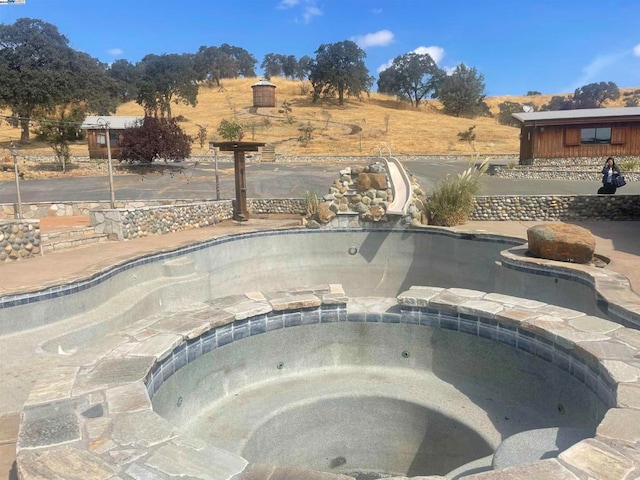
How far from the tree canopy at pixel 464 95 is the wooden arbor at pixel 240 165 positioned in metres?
46.7

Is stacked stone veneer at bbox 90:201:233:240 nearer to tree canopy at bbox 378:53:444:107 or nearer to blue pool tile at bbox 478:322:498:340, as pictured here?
→ blue pool tile at bbox 478:322:498:340

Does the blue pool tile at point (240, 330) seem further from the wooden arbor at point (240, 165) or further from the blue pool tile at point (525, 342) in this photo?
the wooden arbor at point (240, 165)

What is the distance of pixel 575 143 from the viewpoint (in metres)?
24.2

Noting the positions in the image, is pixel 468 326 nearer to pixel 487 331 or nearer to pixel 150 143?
pixel 487 331

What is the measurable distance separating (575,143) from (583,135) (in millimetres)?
616

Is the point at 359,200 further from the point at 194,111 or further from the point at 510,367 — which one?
the point at 194,111

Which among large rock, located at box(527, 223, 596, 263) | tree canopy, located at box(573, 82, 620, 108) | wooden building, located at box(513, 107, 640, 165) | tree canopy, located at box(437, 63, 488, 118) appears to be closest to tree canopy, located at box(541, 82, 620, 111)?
tree canopy, located at box(573, 82, 620, 108)

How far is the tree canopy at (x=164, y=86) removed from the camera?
43.4 metres

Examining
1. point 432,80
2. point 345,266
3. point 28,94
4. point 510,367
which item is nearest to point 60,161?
point 28,94

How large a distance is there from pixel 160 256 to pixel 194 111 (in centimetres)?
4470

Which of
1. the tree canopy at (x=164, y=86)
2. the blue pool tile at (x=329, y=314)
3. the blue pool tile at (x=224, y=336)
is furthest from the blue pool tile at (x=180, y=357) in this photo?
the tree canopy at (x=164, y=86)

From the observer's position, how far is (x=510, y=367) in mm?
4293

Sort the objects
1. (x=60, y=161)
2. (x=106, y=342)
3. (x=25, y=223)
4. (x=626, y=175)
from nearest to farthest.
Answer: (x=106, y=342)
(x=25, y=223)
(x=626, y=175)
(x=60, y=161)

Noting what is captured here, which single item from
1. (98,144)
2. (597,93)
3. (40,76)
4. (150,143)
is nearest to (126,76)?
(40,76)
